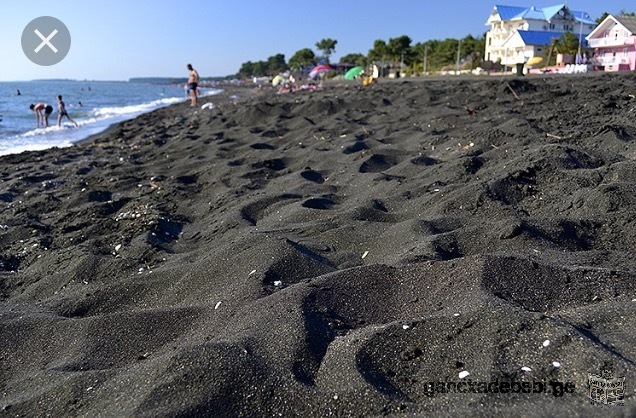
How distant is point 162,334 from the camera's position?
7.61ft

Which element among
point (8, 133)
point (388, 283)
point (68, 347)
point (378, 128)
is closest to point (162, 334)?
point (68, 347)

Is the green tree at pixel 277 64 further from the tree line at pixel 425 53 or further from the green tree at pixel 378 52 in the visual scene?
the green tree at pixel 378 52

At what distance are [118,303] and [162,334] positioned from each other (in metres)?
0.60

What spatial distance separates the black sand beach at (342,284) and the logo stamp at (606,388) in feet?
0.06

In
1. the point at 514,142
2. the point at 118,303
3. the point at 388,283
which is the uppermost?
the point at 514,142

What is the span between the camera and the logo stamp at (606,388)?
57.9 inches

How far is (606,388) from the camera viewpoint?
4.99 feet

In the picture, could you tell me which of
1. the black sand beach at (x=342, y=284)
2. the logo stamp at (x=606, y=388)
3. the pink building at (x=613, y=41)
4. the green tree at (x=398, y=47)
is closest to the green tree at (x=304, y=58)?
the green tree at (x=398, y=47)

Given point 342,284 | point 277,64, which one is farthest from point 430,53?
point 277,64

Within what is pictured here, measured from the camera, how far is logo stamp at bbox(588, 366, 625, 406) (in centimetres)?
147

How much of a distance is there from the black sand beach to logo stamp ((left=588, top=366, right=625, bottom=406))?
0.06 ft

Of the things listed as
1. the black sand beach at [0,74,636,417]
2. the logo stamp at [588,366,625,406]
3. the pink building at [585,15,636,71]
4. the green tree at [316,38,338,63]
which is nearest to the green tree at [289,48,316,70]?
the green tree at [316,38,338,63]

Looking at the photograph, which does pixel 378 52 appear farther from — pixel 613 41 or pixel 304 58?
pixel 304 58

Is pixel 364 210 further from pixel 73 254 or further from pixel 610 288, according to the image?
pixel 73 254
